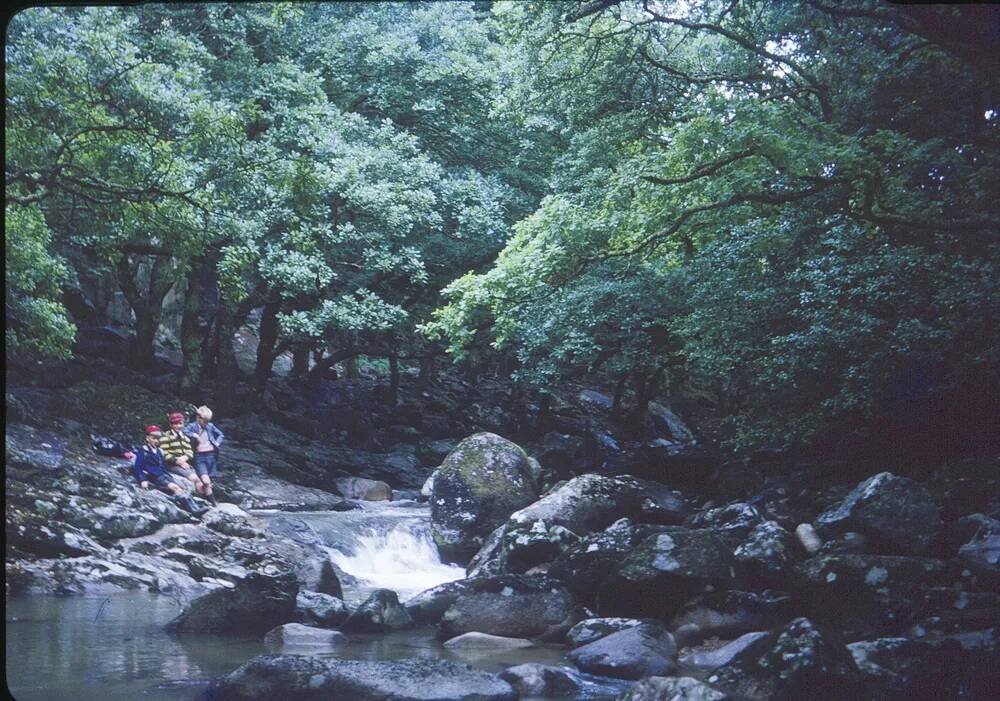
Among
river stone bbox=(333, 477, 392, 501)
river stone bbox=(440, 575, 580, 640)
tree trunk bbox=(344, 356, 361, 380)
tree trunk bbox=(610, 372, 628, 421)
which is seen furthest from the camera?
tree trunk bbox=(344, 356, 361, 380)

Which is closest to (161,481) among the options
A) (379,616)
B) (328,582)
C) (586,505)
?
(328,582)

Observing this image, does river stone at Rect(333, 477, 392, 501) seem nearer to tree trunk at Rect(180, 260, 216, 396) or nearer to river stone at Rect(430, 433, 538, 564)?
tree trunk at Rect(180, 260, 216, 396)

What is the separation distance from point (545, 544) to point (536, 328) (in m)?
3.99

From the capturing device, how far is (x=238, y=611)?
18.5ft

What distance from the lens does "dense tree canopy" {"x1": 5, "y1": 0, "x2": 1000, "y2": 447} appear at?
593 cm

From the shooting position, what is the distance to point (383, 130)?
433 inches

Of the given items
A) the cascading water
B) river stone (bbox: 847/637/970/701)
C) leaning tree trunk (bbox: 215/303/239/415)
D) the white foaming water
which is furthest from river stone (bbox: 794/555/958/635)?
leaning tree trunk (bbox: 215/303/239/415)

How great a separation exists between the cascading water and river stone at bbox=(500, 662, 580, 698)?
3.56m

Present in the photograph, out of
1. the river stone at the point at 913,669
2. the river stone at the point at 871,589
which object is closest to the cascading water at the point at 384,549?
the river stone at the point at 871,589

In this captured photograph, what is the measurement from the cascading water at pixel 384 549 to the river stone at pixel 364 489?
1.95m

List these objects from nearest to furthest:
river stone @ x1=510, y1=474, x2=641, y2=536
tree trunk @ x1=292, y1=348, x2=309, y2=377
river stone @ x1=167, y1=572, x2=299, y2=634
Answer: river stone @ x1=167, y1=572, x2=299, y2=634
river stone @ x1=510, y1=474, x2=641, y2=536
tree trunk @ x1=292, y1=348, x2=309, y2=377

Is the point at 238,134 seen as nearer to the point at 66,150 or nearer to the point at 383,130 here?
the point at 66,150

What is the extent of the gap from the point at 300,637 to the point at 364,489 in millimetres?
9069

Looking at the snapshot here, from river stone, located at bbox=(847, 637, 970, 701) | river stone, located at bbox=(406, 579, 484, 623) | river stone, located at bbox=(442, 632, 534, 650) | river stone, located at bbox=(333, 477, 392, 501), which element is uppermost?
river stone, located at bbox=(333, 477, 392, 501)
